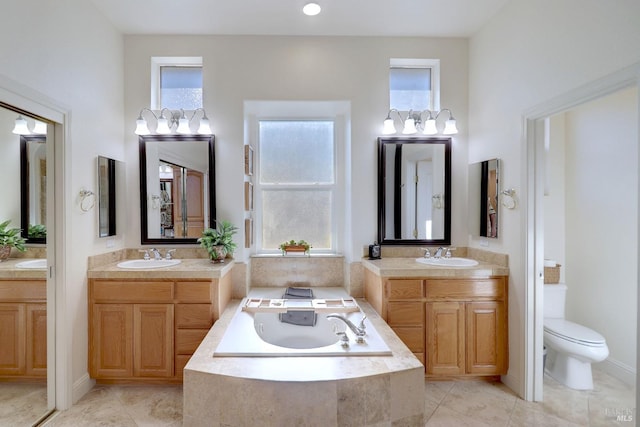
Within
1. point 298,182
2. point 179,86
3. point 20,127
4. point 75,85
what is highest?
point 179,86

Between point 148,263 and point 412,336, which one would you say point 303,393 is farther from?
point 148,263

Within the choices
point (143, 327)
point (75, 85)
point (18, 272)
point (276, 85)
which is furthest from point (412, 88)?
point (18, 272)

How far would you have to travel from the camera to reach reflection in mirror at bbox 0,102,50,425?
81.3 inches

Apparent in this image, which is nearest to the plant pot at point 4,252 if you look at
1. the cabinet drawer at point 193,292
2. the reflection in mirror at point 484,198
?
the cabinet drawer at point 193,292

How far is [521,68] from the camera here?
7.77 feet

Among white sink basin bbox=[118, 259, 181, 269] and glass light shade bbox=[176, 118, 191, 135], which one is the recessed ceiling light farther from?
white sink basin bbox=[118, 259, 181, 269]

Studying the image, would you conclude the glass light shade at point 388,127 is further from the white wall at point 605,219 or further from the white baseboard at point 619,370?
the white baseboard at point 619,370

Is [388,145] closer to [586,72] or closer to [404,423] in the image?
[586,72]

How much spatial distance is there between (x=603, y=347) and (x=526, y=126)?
1738 millimetres

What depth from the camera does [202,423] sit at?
1.64 meters

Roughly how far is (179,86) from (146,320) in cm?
213

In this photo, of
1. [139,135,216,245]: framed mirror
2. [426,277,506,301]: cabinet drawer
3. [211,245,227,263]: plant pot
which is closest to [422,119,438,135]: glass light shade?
[426,277,506,301]: cabinet drawer

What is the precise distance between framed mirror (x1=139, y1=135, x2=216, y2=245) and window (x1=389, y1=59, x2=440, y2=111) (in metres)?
1.86

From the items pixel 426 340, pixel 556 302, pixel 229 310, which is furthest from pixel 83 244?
pixel 556 302
